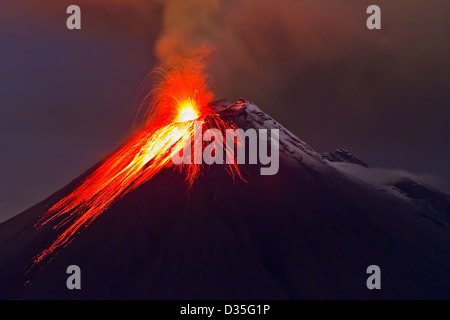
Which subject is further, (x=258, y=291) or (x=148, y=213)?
(x=148, y=213)

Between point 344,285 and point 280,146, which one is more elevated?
point 280,146

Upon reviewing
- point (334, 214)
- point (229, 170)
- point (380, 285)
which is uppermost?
point (229, 170)

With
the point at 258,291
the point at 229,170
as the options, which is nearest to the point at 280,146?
the point at 229,170

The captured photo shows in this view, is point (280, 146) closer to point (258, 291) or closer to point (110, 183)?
point (110, 183)
